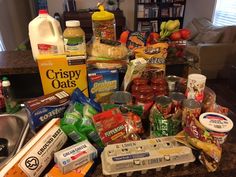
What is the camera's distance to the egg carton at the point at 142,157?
1.94ft

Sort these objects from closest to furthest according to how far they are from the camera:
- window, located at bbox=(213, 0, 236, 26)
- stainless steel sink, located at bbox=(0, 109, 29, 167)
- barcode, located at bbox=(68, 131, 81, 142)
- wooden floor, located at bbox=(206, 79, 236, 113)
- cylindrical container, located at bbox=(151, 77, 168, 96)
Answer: barcode, located at bbox=(68, 131, 81, 142) < cylindrical container, located at bbox=(151, 77, 168, 96) < stainless steel sink, located at bbox=(0, 109, 29, 167) < wooden floor, located at bbox=(206, 79, 236, 113) < window, located at bbox=(213, 0, 236, 26)

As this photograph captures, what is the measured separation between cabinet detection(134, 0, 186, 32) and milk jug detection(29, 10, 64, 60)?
10.9 ft

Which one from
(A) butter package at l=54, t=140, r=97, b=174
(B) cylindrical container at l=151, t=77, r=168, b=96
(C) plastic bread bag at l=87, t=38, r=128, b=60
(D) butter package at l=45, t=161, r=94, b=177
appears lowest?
(D) butter package at l=45, t=161, r=94, b=177

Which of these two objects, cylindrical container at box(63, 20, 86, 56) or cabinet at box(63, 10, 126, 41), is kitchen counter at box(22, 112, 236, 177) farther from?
cabinet at box(63, 10, 126, 41)

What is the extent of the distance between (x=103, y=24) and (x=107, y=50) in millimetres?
138

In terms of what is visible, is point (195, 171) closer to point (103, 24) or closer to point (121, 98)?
point (121, 98)

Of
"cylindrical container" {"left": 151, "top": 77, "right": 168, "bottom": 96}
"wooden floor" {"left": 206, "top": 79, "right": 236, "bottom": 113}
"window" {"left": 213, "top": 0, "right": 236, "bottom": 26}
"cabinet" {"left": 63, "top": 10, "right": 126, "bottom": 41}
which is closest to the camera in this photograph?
"cylindrical container" {"left": 151, "top": 77, "right": 168, "bottom": 96}

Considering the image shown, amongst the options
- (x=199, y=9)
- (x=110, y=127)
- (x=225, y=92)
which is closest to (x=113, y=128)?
(x=110, y=127)

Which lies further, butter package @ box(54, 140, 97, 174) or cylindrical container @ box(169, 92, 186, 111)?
cylindrical container @ box(169, 92, 186, 111)

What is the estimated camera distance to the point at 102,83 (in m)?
0.87

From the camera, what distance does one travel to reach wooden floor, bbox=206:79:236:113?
8.66 feet

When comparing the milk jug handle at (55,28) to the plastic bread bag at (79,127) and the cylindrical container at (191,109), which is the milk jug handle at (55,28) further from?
the cylindrical container at (191,109)

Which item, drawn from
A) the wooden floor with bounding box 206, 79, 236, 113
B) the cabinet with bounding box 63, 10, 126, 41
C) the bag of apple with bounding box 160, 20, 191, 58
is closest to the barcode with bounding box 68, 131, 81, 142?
the bag of apple with bounding box 160, 20, 191, 58

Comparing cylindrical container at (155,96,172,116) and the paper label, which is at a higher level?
cylindrical container at (155,96,172,116)
